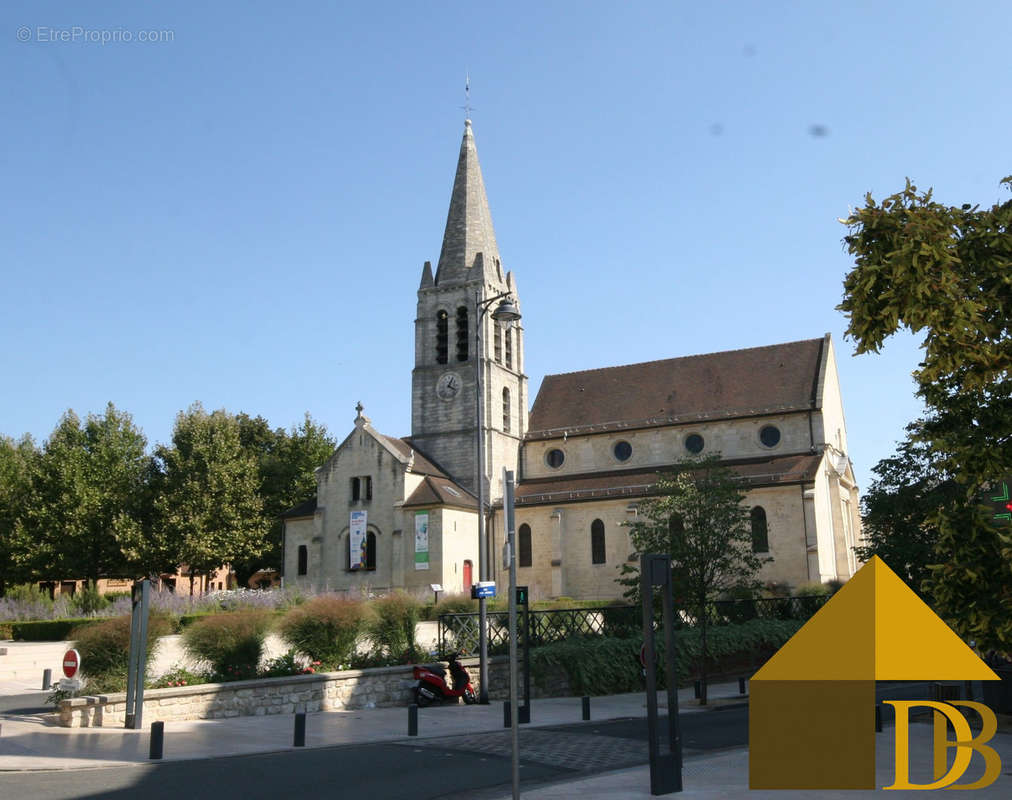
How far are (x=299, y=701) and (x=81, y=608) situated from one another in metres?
21.9

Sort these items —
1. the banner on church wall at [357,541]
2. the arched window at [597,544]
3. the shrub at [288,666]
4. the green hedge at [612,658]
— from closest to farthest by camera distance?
1. the shrub at [288,666]
2. the green hedge at [612,658]
3. the banner on church wall at [357,541]
4. the arched window at [597,544]

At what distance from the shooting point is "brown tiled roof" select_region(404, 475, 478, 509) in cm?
4178

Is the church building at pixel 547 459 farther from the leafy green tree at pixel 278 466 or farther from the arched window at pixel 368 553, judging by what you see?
the leafy green tree at pixel 278 466

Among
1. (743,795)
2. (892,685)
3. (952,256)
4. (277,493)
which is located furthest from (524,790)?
(277,493)

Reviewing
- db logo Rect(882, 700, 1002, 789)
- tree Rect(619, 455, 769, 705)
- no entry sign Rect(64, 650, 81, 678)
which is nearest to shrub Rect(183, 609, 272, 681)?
no entry sign Rect(64, 650, 81, 678)

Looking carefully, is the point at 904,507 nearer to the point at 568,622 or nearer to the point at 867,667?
the point at 568,622

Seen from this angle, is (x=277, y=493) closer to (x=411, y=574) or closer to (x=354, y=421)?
(x=354, y=421)

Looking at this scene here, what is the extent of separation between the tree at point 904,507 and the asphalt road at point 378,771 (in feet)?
48.2

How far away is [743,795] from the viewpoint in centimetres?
962

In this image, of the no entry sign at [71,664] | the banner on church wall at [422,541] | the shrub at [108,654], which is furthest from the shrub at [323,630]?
the banner on church wall at [422,541]

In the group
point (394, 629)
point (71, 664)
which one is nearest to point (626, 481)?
point (394, 629)

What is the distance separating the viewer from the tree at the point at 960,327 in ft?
26.2

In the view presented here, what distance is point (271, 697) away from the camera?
18344mm

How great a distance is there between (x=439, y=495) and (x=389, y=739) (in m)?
26.7
